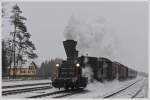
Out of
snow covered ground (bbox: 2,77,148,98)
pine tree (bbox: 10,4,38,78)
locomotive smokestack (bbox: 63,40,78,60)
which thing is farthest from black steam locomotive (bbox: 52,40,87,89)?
pine tree (bbox: 10,4,38,78)

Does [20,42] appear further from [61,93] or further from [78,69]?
[78,69]

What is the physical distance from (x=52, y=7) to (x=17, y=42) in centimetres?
133

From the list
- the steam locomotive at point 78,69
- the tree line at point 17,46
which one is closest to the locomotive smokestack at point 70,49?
the steam locomotive at point 78,69

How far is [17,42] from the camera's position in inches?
531

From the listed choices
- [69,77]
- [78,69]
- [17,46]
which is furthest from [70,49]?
[17,46]

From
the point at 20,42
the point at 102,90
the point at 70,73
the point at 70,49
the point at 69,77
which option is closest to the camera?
the point at 20,42

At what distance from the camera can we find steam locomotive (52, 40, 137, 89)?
14633 mm

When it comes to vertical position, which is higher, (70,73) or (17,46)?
(17,46)

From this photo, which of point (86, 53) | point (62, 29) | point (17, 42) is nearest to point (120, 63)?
point (86, 53)

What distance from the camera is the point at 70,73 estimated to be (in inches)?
597

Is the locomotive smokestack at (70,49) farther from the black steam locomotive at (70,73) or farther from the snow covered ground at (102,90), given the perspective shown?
the snow covered ground at (102,90)

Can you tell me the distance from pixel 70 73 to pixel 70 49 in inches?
47.4

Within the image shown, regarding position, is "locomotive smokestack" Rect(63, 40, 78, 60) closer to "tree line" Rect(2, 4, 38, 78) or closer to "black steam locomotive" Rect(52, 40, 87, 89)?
"black steam locomotive" Rect(52, 40, 87, 89)

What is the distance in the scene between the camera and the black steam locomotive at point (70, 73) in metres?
14.6
